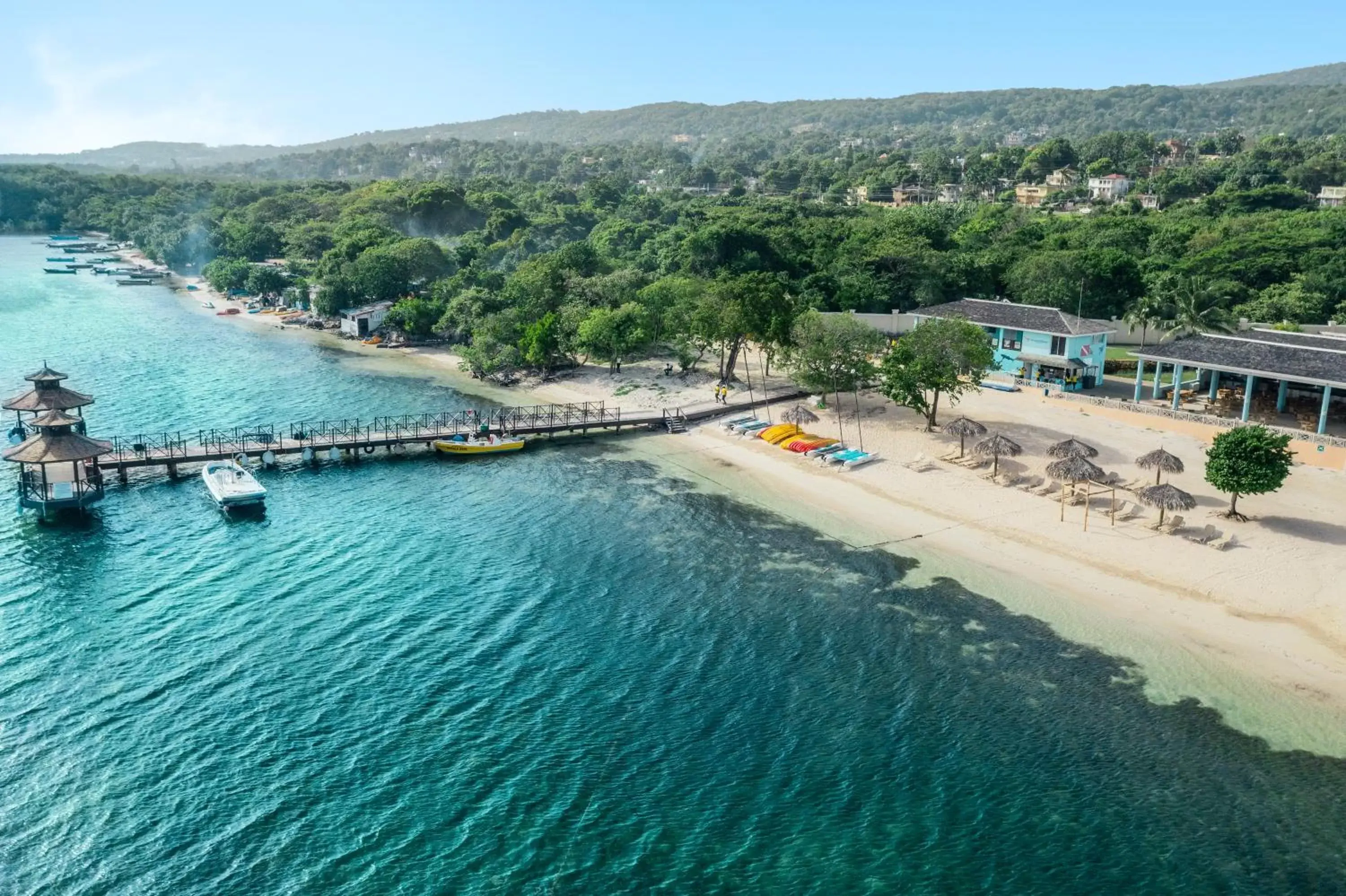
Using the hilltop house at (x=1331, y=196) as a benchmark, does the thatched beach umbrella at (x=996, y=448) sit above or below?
below

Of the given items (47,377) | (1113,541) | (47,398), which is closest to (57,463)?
(47,398)

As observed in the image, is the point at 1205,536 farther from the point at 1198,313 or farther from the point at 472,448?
the point at 472,448

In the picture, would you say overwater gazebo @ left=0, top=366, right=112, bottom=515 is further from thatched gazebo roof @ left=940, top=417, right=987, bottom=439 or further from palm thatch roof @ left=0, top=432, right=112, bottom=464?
thatched gazebo roof @ left=940, top=417, right=987, bottom=439

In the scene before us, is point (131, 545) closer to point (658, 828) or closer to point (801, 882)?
point (658, 828)

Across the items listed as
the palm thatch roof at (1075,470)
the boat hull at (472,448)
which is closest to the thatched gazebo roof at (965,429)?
the palm thatch roof at (1075,470)

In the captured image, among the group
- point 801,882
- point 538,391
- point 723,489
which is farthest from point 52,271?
point 801,882

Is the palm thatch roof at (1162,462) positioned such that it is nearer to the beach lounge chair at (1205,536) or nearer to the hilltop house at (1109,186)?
the beach lounge chair at (1205,536)

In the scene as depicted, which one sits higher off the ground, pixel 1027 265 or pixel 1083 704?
pixel 1027 265
